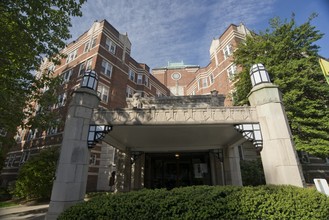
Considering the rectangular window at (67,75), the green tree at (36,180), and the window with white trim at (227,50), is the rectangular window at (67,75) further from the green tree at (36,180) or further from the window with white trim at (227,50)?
the window with white trim at (227,50)

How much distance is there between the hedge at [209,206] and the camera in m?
4.77

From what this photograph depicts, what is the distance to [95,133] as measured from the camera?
732 cm

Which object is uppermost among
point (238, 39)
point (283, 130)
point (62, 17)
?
point (238, 39)

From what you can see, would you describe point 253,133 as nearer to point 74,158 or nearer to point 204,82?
point 74,158

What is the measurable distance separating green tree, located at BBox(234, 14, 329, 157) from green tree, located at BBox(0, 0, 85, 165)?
45.9 ft

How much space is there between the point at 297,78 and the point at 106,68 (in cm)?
2132

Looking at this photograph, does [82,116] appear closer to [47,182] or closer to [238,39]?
[47,182]

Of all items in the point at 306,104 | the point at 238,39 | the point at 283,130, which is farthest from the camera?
the point at 238,39

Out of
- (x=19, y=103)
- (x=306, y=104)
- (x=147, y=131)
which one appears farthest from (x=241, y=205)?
(x=306, y=104)

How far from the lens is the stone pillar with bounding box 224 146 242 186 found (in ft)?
37.9

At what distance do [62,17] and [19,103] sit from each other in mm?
5046

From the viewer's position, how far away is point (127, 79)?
28188 millimetres

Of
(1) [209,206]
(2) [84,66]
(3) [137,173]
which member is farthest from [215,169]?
(2) [84,66]

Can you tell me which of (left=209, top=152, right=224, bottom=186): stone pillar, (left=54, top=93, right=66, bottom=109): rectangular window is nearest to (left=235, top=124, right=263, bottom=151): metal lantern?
(left=209, top=152, right=224, bottom=186): stone pillar
